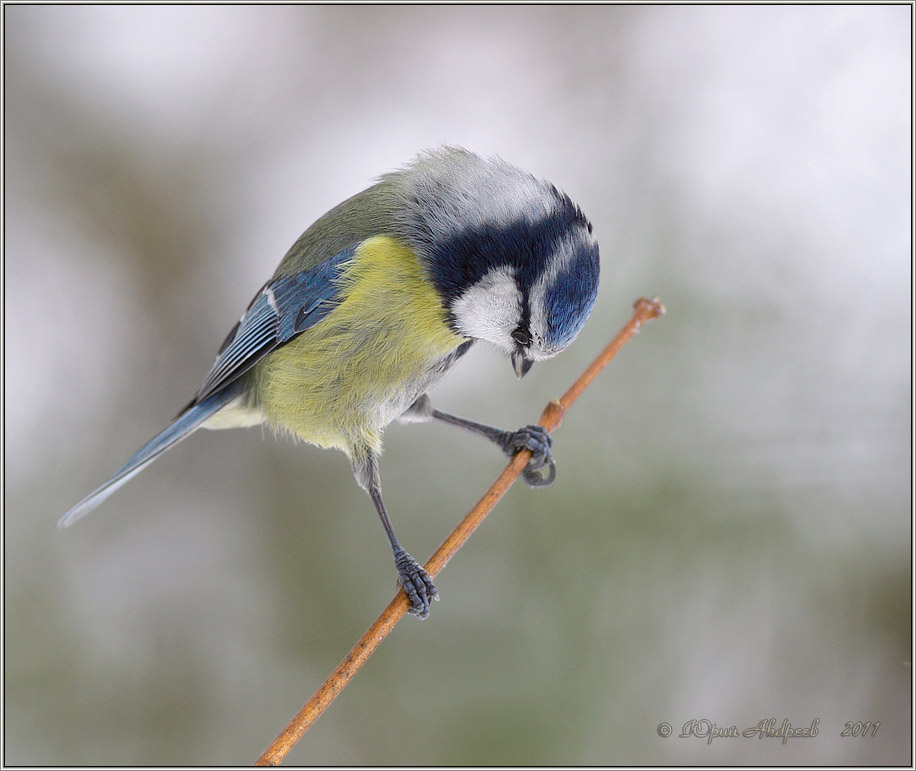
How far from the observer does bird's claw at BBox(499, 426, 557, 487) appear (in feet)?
3.69

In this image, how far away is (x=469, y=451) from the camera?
1.48 meters

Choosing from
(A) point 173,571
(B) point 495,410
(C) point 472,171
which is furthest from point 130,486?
(C) point 472,171

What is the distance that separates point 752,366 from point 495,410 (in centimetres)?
49

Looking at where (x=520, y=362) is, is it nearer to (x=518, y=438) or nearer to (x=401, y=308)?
(x=401, y=308)

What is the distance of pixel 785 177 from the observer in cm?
151

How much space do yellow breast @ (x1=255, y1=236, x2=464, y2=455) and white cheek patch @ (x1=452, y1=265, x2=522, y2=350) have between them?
0.04 metres

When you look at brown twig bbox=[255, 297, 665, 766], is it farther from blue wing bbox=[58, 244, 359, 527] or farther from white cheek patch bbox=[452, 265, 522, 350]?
blue wing bbox=[58, 244, 359, 527]

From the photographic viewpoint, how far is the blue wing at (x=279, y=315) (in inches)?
39.8

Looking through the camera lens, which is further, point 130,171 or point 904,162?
point 130,171

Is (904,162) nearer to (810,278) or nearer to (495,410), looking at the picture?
(810,278)

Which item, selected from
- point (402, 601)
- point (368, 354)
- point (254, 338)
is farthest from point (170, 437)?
point (402, 601)

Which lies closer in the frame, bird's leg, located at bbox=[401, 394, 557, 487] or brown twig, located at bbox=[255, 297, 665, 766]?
brown twig, located at bbox=[255, 297, 665, 766]

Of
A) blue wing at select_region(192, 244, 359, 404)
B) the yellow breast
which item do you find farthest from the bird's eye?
blue wing at select_region(192, 244, 359, 404)

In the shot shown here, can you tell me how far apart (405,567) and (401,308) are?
0.32m
